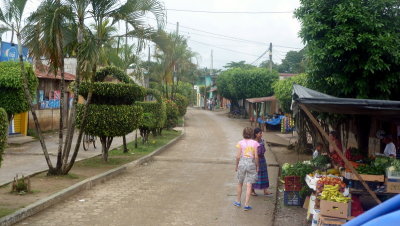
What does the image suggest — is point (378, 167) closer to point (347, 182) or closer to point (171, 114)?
point (347, 182)

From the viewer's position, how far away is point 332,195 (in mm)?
6758

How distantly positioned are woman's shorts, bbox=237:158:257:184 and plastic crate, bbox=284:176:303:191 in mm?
693

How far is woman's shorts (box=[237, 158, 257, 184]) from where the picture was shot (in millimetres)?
8727

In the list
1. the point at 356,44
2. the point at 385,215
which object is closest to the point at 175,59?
the point at 356,44

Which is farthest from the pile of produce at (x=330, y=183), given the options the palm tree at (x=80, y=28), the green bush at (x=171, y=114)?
the green bush at (x=171, y=114)

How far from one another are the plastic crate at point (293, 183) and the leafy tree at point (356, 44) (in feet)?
9.14

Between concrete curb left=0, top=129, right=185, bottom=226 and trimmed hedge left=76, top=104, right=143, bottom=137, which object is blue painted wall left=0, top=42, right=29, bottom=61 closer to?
trimmed hedge left=76, top=104, right=143, bottom=137

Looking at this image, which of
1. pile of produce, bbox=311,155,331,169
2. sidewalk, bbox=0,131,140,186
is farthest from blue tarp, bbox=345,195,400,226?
sidewalk, bbox=0,131,140,186

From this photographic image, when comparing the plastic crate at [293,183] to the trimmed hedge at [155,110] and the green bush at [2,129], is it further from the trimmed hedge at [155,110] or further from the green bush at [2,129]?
the trimmed hedge at [155,110]

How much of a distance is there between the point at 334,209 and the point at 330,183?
0.57m

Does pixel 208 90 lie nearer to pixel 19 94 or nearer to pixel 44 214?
pixel 19 94

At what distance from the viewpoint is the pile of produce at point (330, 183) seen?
23.2 ft

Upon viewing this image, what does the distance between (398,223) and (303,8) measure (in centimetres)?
1096

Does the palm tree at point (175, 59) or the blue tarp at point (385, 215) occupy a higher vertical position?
the palm tree at point (175, 59)
